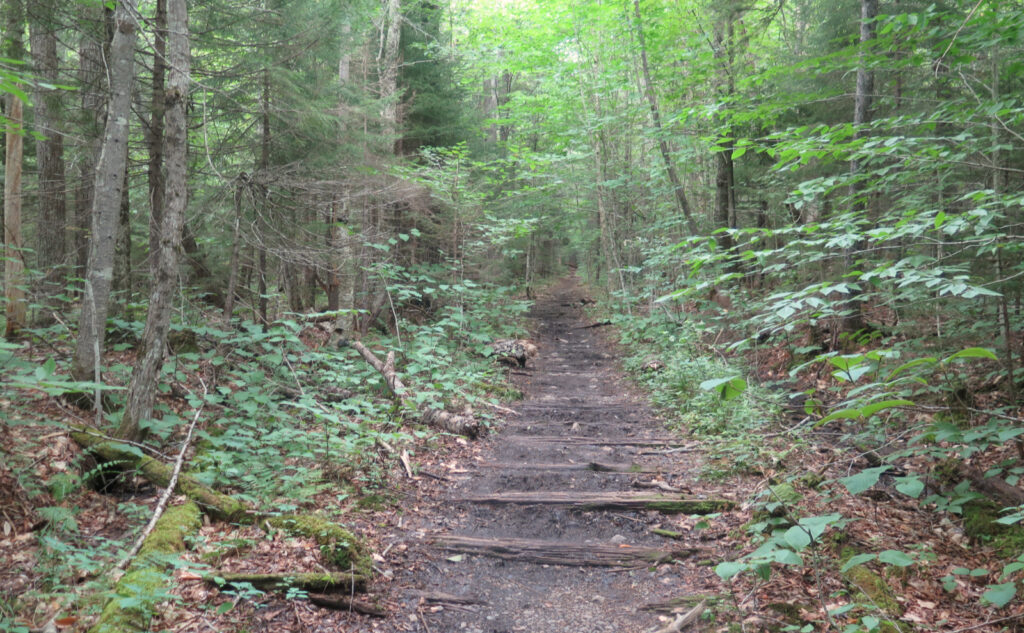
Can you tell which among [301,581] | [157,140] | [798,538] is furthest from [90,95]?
[798,538]

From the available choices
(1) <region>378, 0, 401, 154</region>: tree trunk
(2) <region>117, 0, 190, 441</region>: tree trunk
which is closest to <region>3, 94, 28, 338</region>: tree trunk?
(2) <region>117, 0, 190, 441</region>: tree trunk

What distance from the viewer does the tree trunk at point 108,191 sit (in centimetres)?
539

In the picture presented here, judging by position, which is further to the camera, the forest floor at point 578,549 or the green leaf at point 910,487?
the forest floor at point 578,549

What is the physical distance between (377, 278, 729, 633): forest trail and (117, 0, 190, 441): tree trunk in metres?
2.94

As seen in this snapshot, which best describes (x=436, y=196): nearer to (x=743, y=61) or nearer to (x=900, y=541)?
(x=743, y=61)

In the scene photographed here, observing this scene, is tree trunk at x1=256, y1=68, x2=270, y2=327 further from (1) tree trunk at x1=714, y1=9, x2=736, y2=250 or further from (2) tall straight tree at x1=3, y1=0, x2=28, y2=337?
(1) tree trunk at x1=714, y1=9, x2=736, y2=250

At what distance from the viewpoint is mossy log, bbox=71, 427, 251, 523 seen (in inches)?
174

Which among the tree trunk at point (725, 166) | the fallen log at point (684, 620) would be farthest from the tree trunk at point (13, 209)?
the tree trunk at point (725, 166)

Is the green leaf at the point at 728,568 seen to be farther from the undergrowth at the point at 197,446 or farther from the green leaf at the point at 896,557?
the undergrowth at the point at 197,446

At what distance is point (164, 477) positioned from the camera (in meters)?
4.93

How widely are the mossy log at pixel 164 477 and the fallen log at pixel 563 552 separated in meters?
1.76

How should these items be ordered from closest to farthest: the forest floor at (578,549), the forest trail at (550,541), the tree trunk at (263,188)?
the forest floor at (578,549) < the forest trail at (550,541) < the tree trunk at (263,188)

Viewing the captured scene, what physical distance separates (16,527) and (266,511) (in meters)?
1.77

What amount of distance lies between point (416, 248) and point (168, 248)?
882 centimetres
